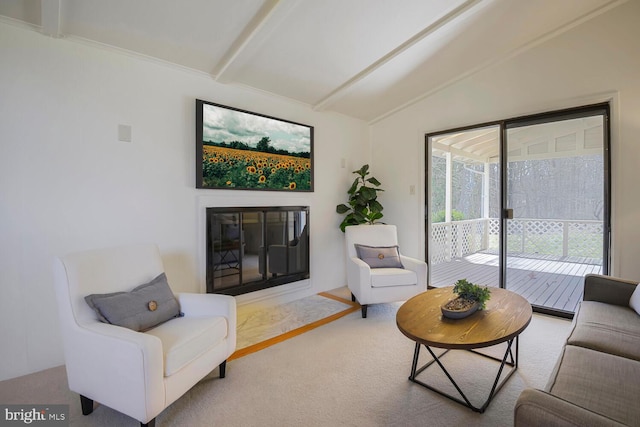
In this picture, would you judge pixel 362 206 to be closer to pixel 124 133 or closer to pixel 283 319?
pixel 283 319

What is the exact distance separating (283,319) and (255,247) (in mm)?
836

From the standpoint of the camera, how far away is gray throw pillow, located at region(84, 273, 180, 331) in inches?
66.2

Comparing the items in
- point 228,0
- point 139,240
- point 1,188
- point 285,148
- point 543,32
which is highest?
point 543,32

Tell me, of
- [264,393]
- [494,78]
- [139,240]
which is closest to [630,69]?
[494,78]

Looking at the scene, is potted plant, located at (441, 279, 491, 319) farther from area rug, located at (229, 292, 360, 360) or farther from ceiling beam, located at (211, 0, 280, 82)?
ceiling beam, located at (211, 0, 280, 82)

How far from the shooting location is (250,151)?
3219 millimetres

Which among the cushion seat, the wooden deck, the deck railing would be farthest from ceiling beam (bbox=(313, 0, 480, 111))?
the wooden deck

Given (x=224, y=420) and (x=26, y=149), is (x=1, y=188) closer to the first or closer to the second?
(x=26, y=149)

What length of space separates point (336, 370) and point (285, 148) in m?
2.44

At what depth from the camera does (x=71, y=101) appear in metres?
2.26

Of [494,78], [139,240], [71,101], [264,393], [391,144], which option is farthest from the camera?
[391,144]

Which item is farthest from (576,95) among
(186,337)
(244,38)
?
(186,337)

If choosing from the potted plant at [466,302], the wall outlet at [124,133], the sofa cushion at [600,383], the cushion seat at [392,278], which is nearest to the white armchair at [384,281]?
the cushion seat at [392,278]

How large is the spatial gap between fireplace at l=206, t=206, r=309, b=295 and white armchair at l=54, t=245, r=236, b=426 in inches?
34.3
